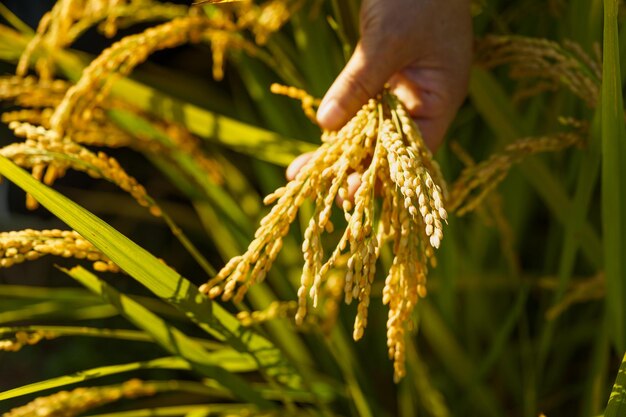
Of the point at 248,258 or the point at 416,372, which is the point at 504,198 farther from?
the point at 248,258

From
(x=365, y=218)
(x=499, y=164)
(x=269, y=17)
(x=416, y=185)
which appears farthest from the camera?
(x=269, y=17)

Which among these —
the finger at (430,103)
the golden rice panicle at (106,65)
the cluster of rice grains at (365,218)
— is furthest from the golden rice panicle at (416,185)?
the golden rice panicle at (106,65)

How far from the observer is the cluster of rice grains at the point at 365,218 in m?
0.76

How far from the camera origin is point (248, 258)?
0.83 meters

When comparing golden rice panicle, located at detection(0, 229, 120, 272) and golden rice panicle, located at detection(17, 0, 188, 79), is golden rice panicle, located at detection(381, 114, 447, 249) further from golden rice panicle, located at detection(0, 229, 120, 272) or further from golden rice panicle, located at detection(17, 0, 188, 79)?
golden rice panicle, located at detection(17, 0, 188, 79)

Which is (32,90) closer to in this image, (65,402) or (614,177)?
(65,402)

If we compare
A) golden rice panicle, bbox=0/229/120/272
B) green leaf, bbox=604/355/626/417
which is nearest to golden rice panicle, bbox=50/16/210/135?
golden rice panicle, bbox=0/229/120/272

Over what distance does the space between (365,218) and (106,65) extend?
658 mm

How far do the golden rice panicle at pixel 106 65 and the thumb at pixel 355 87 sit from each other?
383 mm

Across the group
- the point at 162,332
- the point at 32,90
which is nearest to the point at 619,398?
the point at 162,332

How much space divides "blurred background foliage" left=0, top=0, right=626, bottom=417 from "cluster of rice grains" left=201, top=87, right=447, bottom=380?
1.11 ft

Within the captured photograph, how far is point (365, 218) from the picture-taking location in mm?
856

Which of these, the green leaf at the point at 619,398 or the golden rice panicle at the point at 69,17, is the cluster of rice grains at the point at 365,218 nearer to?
the green leaf at the point at 619,398

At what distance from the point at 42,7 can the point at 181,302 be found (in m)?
1.69
